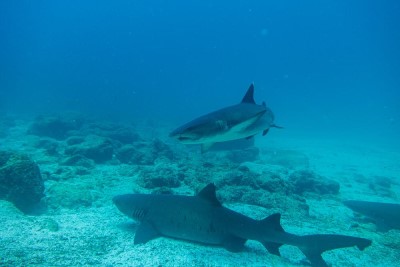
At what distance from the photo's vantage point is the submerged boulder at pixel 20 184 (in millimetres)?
6707

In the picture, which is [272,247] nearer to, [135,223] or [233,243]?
[233,243]

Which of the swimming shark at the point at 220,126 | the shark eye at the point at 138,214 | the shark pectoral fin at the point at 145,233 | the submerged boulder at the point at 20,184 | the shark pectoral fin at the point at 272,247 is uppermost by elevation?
the swimming shark at the point at 220,126

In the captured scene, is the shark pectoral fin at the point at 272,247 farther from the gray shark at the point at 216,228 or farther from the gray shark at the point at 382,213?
the gray shark at the point at 382,213

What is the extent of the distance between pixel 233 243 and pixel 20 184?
5.80m

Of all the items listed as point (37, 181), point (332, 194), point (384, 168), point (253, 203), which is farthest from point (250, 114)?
point (384, 168)

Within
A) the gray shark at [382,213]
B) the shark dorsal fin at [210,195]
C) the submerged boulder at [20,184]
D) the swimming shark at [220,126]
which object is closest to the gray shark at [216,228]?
the shark dorsal fin at [210,195]

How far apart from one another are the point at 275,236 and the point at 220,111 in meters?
2.69

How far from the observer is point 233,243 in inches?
203

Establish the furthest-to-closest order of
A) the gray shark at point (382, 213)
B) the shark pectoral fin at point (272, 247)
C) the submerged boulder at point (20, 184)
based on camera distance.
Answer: the gray shark at point (382, 213) < the submerged boulder at point (20, 184) < the shark pectoral fin at point (272, 247)

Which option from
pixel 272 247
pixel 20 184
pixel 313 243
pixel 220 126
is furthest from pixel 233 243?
pixel 20 184

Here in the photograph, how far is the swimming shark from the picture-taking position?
4207 mm

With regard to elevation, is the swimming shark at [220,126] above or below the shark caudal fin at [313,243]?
above

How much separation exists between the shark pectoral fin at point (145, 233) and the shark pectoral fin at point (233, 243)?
4.75 ft

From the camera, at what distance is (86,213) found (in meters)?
6.57
